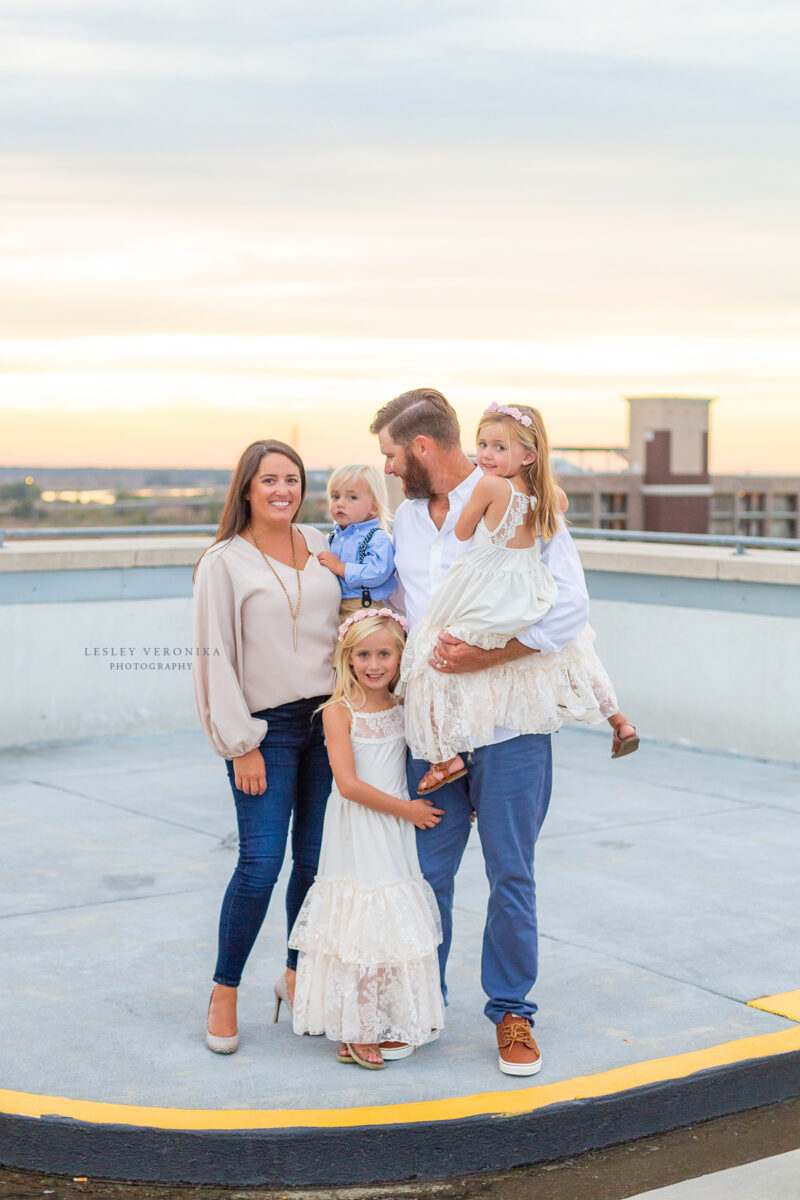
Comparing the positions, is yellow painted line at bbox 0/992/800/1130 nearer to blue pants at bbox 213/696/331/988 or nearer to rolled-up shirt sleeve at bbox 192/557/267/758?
blue pants at bbox 213/696/331/988

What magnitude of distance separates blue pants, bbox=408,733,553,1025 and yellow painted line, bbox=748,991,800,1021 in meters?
0.89

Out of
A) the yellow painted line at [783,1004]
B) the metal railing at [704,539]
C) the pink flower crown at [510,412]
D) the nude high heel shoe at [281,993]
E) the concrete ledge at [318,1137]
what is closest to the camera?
the concrete ledge at [318,1137]

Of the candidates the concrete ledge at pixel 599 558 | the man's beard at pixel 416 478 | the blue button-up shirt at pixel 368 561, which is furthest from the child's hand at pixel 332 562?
the concrete ledge at pixel 599 558

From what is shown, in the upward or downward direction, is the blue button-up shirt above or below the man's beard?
below

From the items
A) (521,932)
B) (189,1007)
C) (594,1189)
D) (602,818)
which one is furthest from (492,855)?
(602,818)

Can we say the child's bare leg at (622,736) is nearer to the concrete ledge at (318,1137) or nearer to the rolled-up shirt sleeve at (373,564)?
the rolled-up shirt sleeve at (373,564)

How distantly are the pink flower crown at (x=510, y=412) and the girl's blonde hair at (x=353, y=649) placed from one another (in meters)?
0.67

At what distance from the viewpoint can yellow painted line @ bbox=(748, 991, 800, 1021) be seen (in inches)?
178

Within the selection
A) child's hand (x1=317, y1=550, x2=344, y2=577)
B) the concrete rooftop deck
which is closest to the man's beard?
child's hand (x1=317, y1=550, x2=344, y2=577)

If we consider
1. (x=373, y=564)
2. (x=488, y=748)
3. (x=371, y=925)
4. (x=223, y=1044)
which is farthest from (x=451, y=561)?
(x=223, y=1044)

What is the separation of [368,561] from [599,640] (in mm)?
5862

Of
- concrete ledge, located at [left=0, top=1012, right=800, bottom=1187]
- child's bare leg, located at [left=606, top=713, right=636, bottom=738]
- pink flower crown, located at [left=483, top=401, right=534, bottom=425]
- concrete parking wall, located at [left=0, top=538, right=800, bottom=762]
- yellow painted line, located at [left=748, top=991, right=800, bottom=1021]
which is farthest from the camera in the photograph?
concrete parking wall, located at [left=0, top=538, right=800, bottom=762]

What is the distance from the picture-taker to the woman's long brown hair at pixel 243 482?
4.09 meters

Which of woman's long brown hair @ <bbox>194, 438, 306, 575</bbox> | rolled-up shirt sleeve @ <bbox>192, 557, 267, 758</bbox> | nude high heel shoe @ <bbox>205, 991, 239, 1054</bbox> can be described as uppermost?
woman's long brown hair @ <bbox>194, 438, 306, 575</bbox>
